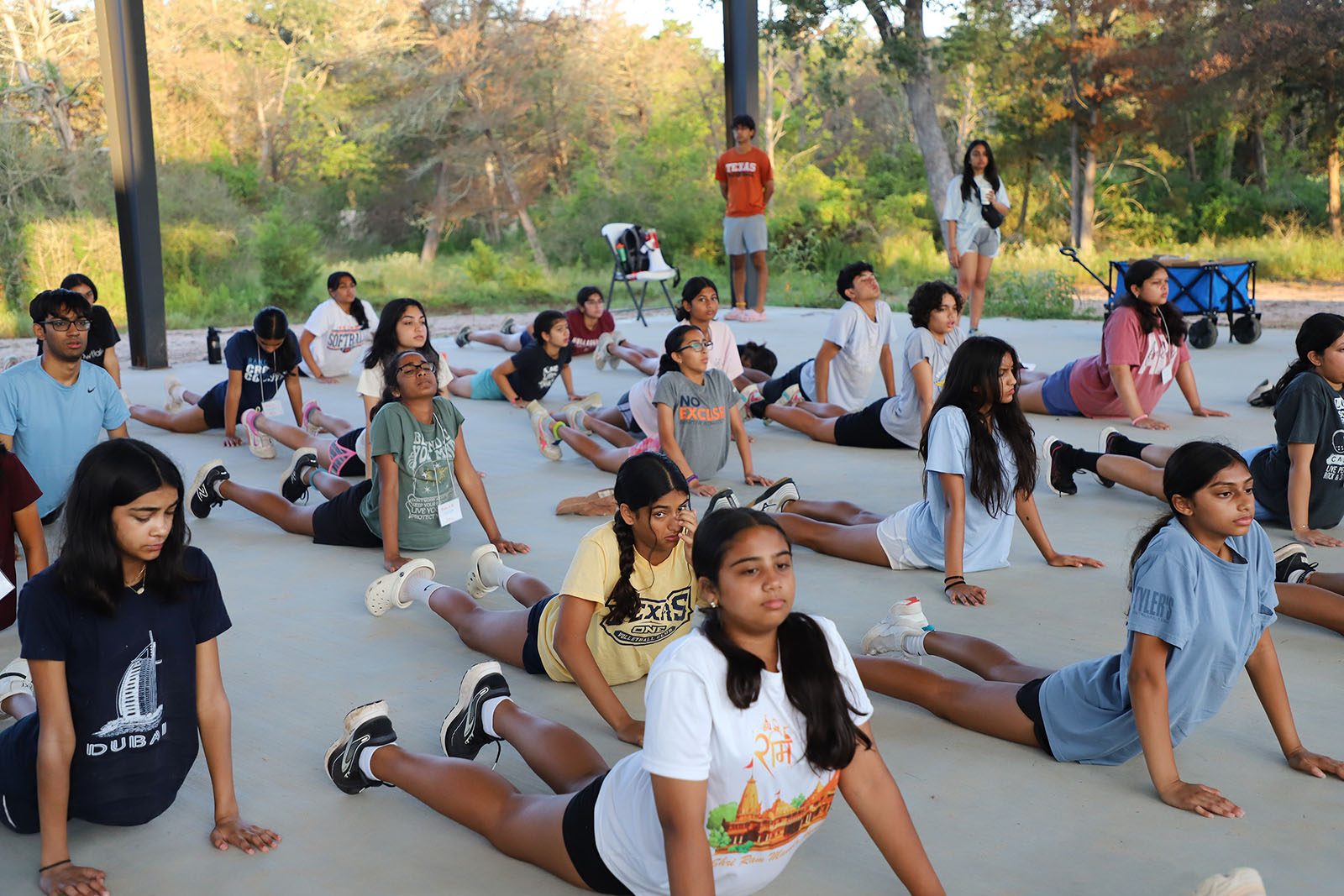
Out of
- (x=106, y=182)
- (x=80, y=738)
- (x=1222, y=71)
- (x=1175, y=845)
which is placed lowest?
(x=1175, y=845)

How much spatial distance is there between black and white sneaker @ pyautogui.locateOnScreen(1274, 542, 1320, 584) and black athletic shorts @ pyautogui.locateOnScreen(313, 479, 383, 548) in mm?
3065

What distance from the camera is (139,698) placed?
2469mm

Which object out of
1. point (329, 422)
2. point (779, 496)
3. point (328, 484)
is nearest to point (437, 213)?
point (329, 422)

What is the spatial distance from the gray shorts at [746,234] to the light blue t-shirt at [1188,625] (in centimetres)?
892

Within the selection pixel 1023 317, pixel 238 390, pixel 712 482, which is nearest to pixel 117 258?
pixel 238 390

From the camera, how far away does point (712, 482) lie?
5719 millimetres

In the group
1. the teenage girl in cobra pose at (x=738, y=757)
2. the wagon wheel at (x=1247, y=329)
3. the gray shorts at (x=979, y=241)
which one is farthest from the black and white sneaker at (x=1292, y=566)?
the wagon wheel at (x=1247, y=329)

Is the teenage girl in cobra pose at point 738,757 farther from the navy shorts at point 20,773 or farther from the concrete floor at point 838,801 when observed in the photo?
the navy shorts at point 20,773

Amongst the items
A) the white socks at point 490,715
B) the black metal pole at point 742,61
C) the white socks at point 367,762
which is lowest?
the white socks at point 367,762

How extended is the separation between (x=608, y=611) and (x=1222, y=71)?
17704 millimetres

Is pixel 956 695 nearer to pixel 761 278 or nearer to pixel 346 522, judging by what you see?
pixel 346 522

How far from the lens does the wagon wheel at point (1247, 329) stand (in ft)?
30.2

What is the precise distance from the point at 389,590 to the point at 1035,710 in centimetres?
201

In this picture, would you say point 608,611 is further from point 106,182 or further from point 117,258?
point 106,182
